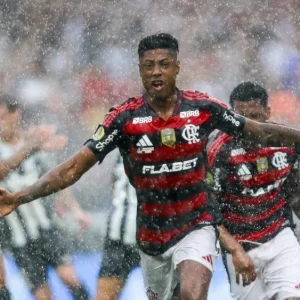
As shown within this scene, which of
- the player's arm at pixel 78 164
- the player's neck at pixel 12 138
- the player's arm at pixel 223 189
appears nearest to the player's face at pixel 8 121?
the player's neck at pixel 12 138

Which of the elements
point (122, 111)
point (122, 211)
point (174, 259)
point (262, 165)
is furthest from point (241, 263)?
point (122, 211)

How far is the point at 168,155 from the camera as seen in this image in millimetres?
4848

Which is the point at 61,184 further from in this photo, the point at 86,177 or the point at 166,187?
the point at 86,177

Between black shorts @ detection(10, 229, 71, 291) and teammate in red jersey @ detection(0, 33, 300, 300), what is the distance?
7.33 feet

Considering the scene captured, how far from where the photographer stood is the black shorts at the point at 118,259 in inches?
278

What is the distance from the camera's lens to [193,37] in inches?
443

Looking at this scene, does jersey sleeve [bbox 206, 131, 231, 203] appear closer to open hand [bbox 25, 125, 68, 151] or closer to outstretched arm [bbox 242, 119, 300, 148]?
outstretched arm [bbox 242, 119, 300, 148]

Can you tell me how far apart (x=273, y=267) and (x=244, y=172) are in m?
0.67

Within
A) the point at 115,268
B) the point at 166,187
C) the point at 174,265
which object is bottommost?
the point at 115,268

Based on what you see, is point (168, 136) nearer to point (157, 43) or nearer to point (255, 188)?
point (157, 43)

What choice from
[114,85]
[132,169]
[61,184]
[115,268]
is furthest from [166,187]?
[114,85]

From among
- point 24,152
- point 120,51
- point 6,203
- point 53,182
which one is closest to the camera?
point 6,203

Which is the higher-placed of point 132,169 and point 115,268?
point 132,169

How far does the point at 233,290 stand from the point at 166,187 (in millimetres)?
1357
